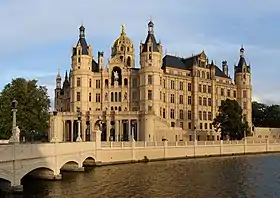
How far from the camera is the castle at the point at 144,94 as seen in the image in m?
80.1

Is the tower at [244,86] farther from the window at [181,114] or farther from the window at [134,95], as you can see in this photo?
the window at [134,95]

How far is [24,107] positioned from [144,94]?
33267 millimetres

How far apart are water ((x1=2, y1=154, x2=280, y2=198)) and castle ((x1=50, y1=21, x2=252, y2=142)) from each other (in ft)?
100

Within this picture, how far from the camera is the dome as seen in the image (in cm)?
10160

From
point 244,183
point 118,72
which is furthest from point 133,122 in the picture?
point 244,183

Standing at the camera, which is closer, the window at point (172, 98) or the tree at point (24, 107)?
the tree at point (24, 107)

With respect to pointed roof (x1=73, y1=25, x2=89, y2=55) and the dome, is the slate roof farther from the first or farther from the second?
pointed roof (x1=73, y1=25, x2=89, y2=55)

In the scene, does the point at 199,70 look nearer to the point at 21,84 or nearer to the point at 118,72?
the point at 118,72

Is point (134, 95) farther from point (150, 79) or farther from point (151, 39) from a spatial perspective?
point (151, 39)

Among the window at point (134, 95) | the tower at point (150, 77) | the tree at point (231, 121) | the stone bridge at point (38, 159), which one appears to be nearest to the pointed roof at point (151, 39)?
the tower at point (150, 77)

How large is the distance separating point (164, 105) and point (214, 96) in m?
16.3

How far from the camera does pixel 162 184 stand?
35.2 m

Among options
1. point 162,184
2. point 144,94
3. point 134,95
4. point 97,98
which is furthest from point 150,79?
point 162,184

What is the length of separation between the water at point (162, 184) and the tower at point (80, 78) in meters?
41.5
